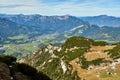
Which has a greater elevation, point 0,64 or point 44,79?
point 0,64

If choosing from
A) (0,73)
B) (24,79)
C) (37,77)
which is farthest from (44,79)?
(0,73)

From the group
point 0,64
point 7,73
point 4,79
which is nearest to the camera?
point 4,79

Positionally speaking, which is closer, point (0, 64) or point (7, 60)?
point (0, 64)

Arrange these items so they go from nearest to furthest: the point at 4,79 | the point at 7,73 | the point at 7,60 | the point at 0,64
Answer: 1. the point at 4,79
2. the point at 7,73
3. the point at 0,64
4. the point at 7,60

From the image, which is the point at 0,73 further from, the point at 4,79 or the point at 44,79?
the point at 44,79

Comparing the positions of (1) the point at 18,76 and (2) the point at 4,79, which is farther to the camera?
(1) the point at 18,76

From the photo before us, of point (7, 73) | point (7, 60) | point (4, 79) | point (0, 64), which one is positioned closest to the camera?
point (4, 79)

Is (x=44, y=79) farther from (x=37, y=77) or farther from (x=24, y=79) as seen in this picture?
(x=24, y=79)

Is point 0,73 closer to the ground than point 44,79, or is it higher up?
higher up

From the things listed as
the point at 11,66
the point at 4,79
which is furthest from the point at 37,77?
the point at 4,79
